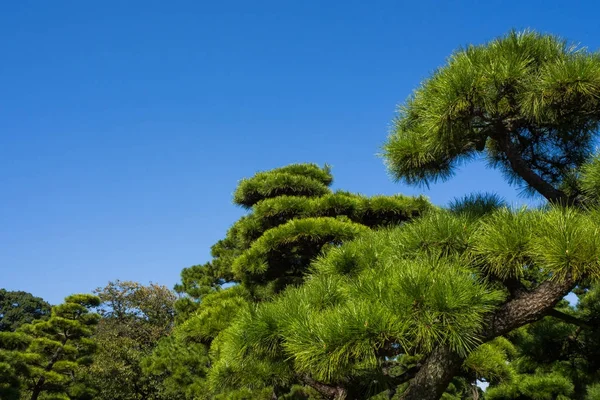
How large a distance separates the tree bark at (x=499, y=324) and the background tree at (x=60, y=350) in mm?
9476

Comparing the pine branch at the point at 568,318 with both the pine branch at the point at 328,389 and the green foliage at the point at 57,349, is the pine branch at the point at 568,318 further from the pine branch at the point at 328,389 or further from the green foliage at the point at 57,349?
the green foliage at the point at 57,349

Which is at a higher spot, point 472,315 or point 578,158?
point 578,158

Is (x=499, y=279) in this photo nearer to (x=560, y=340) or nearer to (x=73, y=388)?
(x=560, y=340)

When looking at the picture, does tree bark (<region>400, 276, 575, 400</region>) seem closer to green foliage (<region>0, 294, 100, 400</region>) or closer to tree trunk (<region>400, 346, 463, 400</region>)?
tree trunk (<region>400, 346, 463, 400</region>)

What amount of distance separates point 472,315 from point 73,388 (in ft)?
37.4

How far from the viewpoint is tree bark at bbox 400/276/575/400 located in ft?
7.70

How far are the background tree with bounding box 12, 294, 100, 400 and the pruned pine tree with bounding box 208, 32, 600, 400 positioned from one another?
27.5ft

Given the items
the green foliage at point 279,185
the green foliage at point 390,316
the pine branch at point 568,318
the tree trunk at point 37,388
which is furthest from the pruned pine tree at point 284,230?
the tree trunk at point 37,388

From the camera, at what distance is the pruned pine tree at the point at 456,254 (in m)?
2.09

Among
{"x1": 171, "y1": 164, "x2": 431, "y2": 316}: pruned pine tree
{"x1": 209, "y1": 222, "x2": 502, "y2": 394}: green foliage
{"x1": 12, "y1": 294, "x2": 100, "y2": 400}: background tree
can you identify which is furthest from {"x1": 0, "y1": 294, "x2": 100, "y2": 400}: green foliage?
{"x1": 209, "y1": 222, "x2": 502, "y2": 394}: green foliage

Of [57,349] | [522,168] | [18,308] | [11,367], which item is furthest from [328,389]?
[18,308]

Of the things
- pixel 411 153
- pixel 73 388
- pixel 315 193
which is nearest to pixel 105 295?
pixel 73 388

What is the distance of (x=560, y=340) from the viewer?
11.0ft

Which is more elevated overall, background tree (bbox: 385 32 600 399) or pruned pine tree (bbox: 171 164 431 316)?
pruned pine tree (bbox: 171 164 431 316)
